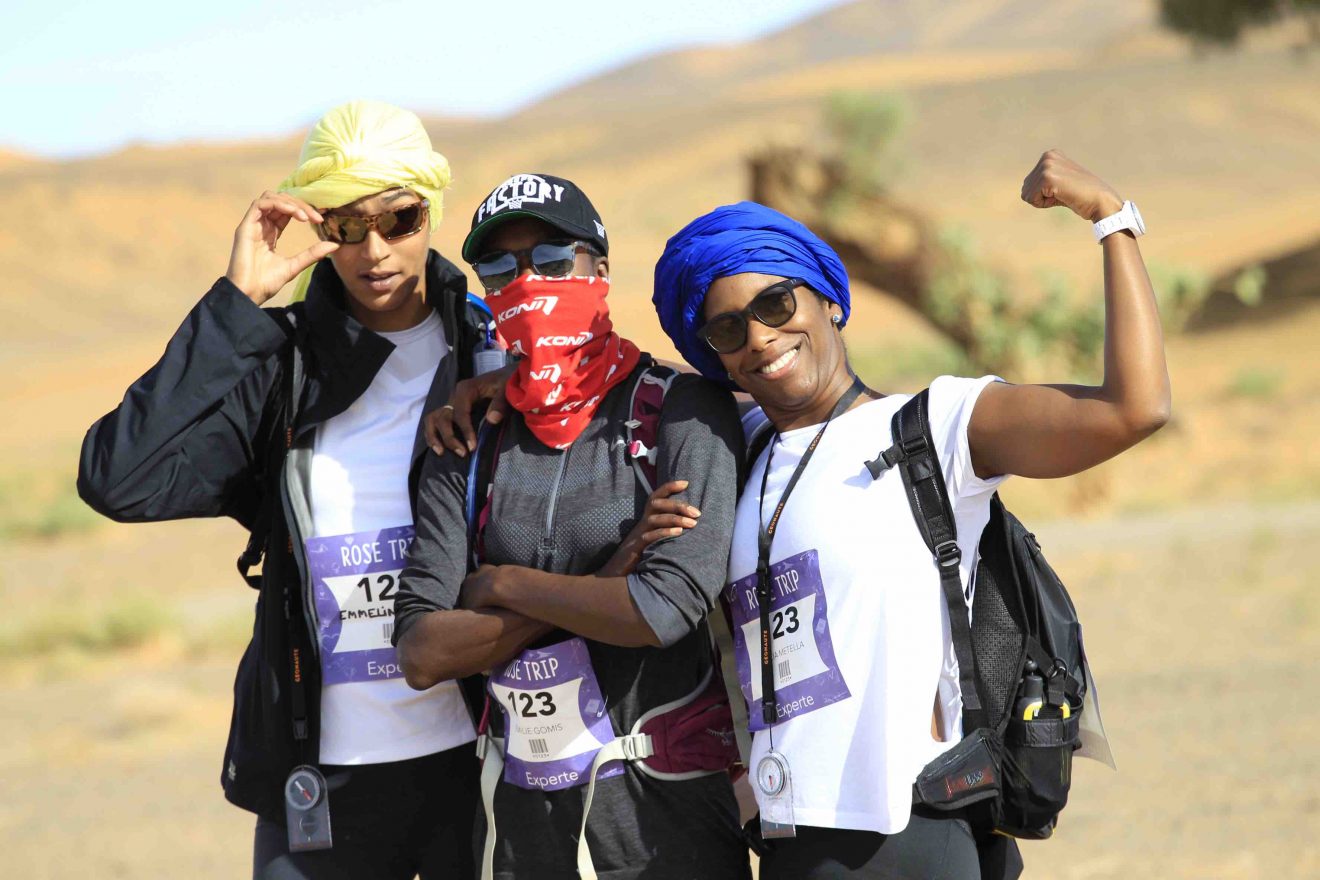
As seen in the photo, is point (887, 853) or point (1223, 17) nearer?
point (887, 853)

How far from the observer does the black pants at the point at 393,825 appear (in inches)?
123

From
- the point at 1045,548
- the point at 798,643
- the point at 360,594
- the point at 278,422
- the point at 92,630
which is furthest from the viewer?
the point at 1045,548

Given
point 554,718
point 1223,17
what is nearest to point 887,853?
point 554,718

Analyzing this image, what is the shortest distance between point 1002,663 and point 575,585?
78 cm

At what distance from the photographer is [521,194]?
2.90 meters

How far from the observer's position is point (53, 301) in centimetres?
4578

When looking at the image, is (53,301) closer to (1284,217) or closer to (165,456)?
(1284,217)

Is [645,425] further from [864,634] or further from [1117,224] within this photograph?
[1117,224]

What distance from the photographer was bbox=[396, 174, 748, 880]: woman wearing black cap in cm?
276

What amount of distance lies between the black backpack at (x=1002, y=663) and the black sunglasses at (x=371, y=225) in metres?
1.16

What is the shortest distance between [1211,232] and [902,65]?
194ft

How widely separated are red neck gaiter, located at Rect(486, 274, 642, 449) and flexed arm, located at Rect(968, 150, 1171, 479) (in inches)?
28.7

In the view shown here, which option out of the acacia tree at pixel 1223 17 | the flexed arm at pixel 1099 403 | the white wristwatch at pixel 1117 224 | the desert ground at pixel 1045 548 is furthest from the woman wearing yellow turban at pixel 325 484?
the acacia tree at pixel 1223 17

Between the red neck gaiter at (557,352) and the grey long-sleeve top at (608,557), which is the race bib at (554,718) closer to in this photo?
the grey long-sleeve top at (608,557)
